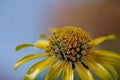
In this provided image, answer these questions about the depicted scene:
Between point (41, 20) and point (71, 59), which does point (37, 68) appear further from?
point (41, 20)

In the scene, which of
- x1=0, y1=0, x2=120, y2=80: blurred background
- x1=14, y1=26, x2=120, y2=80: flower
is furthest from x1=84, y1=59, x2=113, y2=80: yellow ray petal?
x1=0, y1=0, x2=120, y2=80: blurred background

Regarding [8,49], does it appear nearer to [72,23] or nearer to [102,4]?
[72,23]

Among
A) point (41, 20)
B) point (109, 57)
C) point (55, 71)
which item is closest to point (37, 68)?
point (55, 71)

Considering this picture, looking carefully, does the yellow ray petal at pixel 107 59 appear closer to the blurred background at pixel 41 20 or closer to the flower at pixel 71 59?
the flower at pixel 71 59

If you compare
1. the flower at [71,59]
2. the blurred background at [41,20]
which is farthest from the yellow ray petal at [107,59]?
the blurred background at [41,20]

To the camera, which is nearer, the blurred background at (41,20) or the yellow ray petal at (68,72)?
the yellow ray petal at (68,72)
